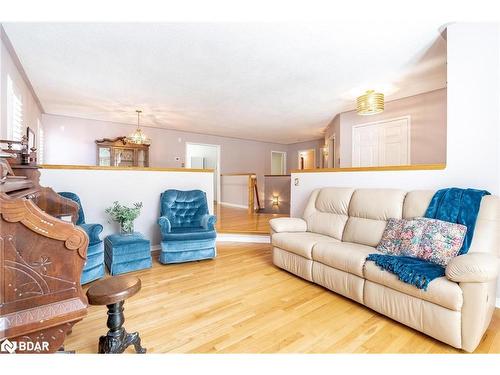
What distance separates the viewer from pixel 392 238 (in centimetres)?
228

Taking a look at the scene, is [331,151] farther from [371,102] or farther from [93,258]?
[93,258]

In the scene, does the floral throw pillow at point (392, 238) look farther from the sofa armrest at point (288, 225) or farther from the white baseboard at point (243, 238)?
the white baseboard at point (243, 238)

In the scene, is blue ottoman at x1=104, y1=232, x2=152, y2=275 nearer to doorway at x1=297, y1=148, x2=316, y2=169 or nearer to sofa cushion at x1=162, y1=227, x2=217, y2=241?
sofa cushion at x1=162, y1=227, x2=217, y2=241

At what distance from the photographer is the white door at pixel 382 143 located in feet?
15.5

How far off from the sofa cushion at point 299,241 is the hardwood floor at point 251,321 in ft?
1.10

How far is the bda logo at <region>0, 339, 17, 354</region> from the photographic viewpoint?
0.83 m

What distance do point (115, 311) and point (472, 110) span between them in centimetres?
330

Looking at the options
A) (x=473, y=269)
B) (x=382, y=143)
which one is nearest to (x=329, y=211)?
(x=473, y=269)

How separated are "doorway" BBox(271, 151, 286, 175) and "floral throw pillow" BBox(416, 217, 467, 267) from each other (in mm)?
7997
